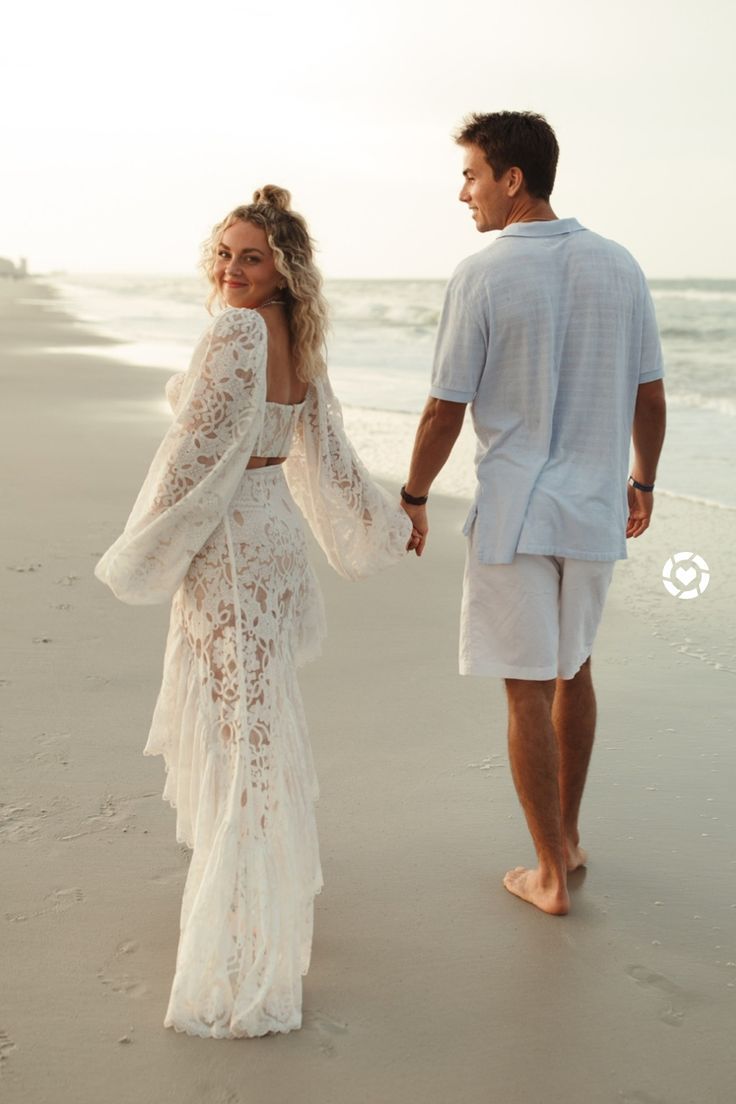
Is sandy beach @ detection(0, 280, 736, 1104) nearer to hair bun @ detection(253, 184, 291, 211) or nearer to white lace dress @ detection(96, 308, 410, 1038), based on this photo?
white lace dress @ detection(96, 308, 410, 1038)

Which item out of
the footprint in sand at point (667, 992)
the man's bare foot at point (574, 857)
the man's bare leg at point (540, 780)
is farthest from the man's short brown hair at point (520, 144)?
the footprint in sand at point (667, 992)

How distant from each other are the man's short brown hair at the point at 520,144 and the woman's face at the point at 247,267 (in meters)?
0.78

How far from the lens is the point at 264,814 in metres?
2.78

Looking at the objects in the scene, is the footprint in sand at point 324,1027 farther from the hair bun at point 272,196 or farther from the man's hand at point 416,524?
the hair bun at point 272,196

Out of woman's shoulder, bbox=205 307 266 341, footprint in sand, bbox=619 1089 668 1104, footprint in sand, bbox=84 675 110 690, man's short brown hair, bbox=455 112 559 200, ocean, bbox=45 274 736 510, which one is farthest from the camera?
ocean, bbox=45 274 736 510

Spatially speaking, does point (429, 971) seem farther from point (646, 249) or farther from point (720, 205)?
point (646, 249)

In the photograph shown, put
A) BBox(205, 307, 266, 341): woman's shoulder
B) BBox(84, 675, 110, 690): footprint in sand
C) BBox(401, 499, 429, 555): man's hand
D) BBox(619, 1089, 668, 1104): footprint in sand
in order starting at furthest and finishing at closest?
BBox(84, 675, 110, 690): footprint in sand < BBox(401, 499, 429, 555): man's hand < BBox(205, 307, 266, 341): woman's shoulder < BBox(619, 1089, 668, 1104): footprint in sand

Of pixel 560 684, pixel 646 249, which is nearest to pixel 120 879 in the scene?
pixel 560 684

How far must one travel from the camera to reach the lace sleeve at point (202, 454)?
2.69m

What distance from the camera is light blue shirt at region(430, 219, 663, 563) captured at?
10.3 feet

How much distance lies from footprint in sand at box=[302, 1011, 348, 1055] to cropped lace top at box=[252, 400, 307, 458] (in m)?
1.29

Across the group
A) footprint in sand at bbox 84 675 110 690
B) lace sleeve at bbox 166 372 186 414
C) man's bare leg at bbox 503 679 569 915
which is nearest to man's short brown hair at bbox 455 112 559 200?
lace sleeve at bbox 166 372 186 414

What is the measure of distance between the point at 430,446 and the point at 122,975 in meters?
1.53
